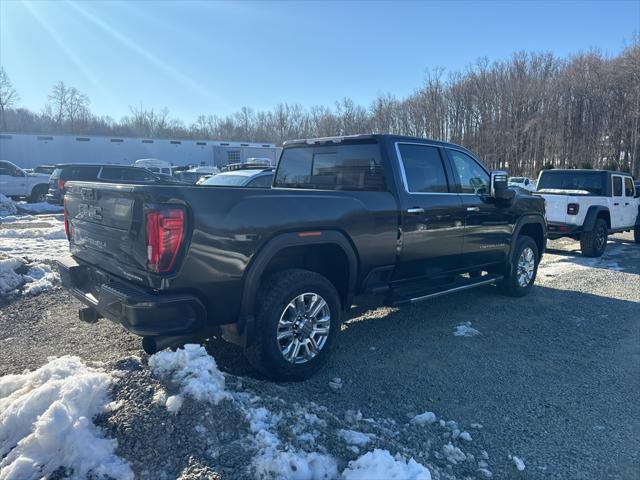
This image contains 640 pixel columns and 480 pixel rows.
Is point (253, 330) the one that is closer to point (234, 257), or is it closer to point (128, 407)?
point (234, 257)

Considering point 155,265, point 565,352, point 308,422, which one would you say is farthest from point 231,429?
point 565,352

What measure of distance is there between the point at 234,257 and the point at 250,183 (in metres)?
7.60

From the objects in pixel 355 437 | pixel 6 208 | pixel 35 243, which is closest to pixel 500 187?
pixel 355 437

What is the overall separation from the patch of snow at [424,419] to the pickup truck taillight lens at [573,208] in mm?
8540

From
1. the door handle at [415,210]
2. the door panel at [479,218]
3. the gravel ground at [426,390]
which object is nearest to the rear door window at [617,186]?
the gravel ground at [426,390]

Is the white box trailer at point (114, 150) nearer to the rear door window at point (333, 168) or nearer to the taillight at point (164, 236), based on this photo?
the rear door window at point (333, 168)

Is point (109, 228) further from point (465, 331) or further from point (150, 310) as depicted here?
point (465, 331)

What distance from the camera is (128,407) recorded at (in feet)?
8.79

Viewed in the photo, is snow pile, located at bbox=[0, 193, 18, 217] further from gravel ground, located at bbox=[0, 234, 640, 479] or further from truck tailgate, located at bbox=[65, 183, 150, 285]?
truck tailgate, located at bbox=[65, 183, 150, 285]

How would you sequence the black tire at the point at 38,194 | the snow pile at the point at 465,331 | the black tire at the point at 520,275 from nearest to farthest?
the snow pile at the point at 465,331 → the black tire at the point at 520,275 → the black tire at the point at 38,194

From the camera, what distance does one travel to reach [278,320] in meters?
3.53

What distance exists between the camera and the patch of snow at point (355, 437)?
8.87ft

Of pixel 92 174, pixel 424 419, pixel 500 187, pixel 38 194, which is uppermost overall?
pixel 92 174

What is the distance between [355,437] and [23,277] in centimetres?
571
